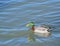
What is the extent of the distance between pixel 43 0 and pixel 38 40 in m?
3.58

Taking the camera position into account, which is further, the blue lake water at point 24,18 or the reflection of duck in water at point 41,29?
the reflection of duck in water at point 41,29

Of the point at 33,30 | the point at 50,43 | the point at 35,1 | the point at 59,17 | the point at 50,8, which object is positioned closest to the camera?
the point at 50,43

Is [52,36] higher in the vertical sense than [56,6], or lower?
lower

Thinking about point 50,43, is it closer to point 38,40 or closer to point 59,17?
point 38,40

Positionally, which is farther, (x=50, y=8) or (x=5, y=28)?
(x=50, y=8)

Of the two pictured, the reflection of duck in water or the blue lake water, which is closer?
the blue lake water

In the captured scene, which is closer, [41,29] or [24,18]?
[41,29]


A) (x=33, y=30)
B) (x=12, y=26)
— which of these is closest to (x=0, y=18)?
(x=12, y=26)

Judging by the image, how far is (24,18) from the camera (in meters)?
10.5

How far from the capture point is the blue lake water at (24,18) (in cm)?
893

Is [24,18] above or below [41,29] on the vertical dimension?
above

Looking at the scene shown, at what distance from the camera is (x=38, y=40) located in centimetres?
894

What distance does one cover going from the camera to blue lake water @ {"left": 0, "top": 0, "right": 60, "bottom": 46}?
352 inches

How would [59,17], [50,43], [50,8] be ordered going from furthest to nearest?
[50,8], [59,17], [50,43]
